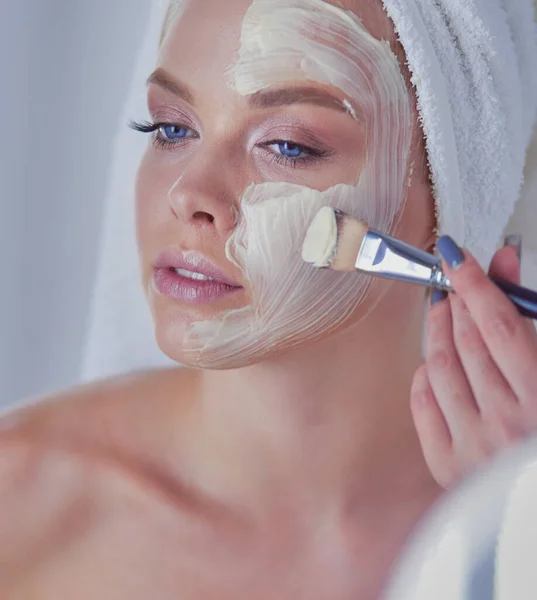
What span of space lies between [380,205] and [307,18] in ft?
0.64

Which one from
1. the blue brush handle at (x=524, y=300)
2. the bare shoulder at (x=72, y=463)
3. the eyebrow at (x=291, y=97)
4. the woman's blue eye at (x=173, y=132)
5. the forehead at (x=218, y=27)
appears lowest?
the bare shoulder at (x=72, y=463)

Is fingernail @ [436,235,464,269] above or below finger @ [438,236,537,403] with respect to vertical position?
above

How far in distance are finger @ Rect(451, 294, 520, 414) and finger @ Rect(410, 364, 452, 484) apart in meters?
0.04

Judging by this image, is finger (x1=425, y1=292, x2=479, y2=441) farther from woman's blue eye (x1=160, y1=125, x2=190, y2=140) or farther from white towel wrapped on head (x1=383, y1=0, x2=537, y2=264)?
woman's blue eye (x1=160, y1=125, x2=190, y2=140)

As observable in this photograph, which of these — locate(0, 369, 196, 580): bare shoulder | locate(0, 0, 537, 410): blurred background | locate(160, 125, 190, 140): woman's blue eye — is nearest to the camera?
locate(160, 125, 190, 140): woman's blue eye

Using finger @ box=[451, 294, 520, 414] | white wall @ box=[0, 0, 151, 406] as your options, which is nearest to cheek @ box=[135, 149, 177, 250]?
finger @ box=[451, 294, 520, 414]

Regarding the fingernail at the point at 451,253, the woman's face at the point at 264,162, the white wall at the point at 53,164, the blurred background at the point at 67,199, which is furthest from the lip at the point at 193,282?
the white wall at the point at 53,164

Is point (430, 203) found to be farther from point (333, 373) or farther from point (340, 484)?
point (340, 484)

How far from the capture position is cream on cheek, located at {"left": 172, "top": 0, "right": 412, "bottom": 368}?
75 cm

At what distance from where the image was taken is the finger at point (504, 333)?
60 cm

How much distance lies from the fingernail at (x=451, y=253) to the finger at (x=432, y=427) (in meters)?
0.10

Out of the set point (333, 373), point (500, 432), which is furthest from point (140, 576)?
point (500, 432)

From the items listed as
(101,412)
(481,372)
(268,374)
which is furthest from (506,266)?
(101,412)

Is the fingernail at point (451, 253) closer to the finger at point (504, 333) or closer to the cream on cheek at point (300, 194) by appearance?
the finger at point (504, 333)
